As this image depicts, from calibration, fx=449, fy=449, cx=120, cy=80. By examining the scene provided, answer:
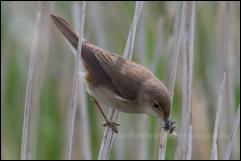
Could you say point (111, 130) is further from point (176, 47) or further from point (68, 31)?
point (68, 31)

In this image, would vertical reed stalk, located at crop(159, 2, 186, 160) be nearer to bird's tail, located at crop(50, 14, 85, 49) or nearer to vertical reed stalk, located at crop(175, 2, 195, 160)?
→ vertical reed stalk, located at crop(175, 2, 195, 160)

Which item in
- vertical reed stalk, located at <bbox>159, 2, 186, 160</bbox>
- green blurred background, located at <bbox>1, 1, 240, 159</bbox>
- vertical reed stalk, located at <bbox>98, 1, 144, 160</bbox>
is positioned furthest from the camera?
green blurred background, located at <bbox>1, 1, 240, 159</bbox>

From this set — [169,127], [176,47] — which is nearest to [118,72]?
[176,47]

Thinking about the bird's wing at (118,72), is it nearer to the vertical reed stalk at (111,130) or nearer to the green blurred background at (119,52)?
the vertical reed stalk at (111,130)

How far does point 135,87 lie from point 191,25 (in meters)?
0.56

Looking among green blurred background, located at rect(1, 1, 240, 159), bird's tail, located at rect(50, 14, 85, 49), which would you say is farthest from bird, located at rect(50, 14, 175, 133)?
green blurred background, located at rect(1, 1, 240, 159)

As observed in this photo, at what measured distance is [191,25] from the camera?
2762 mm

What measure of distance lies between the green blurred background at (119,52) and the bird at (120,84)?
36 centimetres

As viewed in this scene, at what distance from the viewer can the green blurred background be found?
3.41m

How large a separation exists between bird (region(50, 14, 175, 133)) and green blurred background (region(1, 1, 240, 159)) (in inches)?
14.2

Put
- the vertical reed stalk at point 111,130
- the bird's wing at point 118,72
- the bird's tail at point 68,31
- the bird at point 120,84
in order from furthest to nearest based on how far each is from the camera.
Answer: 1. the bird's tail at point 68,31
2. the bird's wing at point 118,72
3. the bird at point 120,84
4. the vertical reed stalk at point 111,130

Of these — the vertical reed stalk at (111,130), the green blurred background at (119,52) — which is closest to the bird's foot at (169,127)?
the vertical reed stalk at (111,130)

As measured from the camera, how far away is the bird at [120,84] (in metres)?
2.79

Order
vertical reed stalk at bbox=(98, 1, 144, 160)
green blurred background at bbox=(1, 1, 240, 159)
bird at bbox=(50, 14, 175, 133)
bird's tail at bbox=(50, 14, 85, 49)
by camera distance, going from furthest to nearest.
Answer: green blurred background at bbox=(1, 1, 240, 159), bird's tail at bbox=(50, 14, 85, 49), bird at bbox=(50, 14, 175, 133), vertical reed stalk at bbox=(98, 1, 144, 160)
